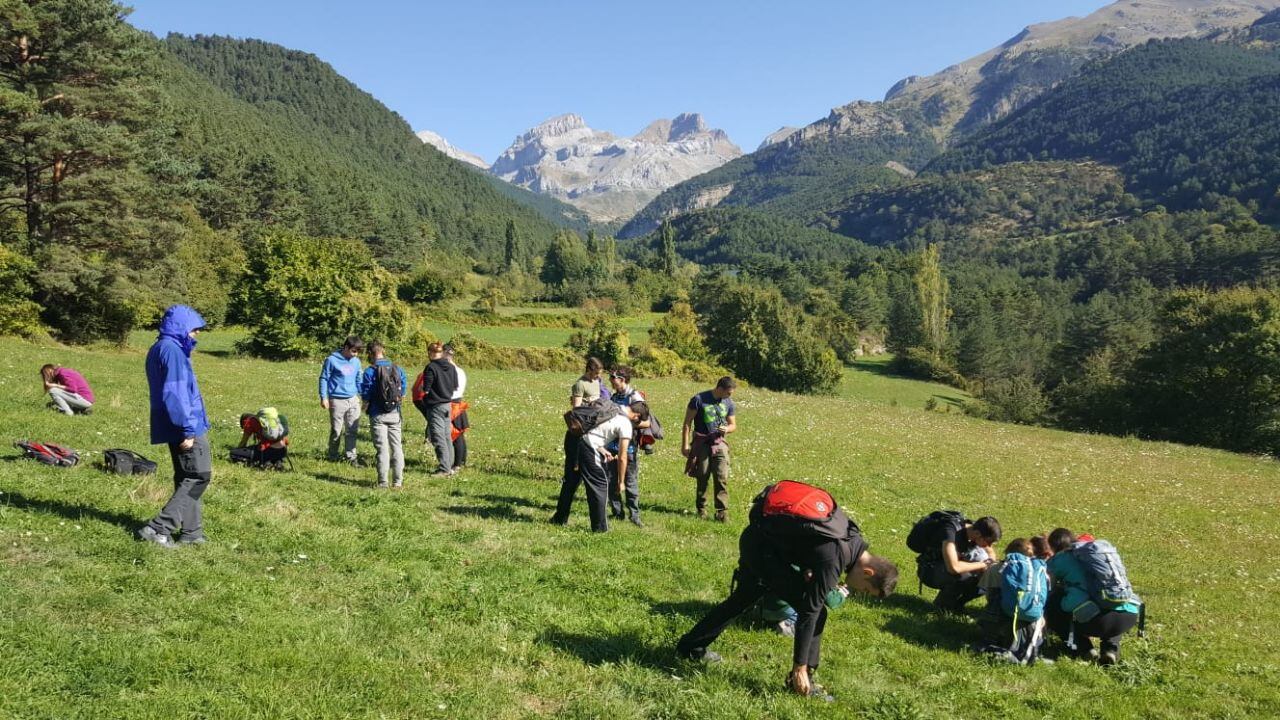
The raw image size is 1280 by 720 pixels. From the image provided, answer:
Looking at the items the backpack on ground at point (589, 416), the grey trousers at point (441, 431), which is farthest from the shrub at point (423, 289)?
the backpack on ground at point (589, 416)

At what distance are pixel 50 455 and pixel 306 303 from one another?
1226 inches

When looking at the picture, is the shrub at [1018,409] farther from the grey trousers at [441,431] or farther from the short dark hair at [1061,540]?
the grey trousers at [441,431]

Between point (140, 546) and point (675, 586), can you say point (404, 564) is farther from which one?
point (675, 586)

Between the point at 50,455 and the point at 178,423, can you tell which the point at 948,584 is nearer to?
the point at 178,423

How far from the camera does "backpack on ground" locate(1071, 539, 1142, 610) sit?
8047 millimetres

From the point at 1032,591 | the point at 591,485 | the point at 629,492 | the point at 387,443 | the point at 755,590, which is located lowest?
the point at 1032,591

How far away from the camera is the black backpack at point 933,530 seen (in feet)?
30.0

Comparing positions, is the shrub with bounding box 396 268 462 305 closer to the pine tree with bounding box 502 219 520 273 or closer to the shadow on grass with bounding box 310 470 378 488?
the pine tree with bounding box 502 219 520 273

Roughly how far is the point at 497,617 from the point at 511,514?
4.21m

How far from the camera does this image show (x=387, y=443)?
11.9 metres

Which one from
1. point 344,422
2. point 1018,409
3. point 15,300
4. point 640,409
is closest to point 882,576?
point 640,409

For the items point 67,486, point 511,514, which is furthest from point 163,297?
point 511,514

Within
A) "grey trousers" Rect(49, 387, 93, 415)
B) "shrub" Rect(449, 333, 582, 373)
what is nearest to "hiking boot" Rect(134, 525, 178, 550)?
"grey trousers" Rect(49, 387, 93, 415)

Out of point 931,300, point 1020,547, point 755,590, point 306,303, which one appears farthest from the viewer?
point 931,300
